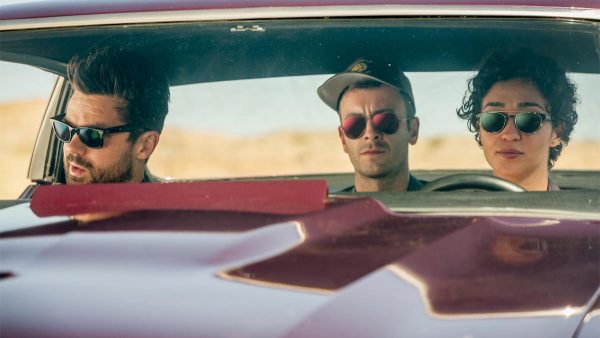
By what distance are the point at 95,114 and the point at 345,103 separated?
812 millimetres

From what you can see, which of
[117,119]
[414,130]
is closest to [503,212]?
[414,130]

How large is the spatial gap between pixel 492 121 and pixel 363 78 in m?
0.39

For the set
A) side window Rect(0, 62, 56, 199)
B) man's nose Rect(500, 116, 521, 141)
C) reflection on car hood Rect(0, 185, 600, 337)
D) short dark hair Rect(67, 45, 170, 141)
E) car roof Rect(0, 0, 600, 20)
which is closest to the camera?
reflection on car hood Rect(0, 185, 600, 337)


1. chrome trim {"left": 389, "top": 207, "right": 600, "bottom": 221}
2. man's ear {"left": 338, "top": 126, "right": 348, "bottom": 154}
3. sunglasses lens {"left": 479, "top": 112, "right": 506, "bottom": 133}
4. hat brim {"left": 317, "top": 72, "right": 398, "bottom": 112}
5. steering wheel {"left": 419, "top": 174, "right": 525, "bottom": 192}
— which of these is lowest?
chrome trim {"left": 389, "top": 207, "right": 600, "bottom": 221}

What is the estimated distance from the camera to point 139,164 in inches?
121

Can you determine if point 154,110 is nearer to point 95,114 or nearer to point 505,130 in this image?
point 95,114

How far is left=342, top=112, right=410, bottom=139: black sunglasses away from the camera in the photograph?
292 centimetres

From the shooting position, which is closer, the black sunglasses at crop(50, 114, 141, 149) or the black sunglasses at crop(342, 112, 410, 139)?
the black sunglasses at crop(342, 112, 410, 139)

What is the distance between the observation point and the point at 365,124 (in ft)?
9.80

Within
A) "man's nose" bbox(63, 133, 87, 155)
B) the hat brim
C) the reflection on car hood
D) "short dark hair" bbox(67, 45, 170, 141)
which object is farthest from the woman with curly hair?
"man's nose" bbox(63, 133, 87, 155)

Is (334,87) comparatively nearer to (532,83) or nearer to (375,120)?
(375,120)

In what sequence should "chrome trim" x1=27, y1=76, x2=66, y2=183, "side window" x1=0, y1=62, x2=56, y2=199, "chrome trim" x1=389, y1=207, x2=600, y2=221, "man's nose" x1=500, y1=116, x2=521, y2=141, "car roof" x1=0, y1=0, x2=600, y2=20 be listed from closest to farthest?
"chrome trim" x1=389, y1=207, x2=600, y2=221 < "car roof" x1=0, y1=0, x2=600, y2=20 < "man's nose" x1=500, y1=116, x2=521, y2=141 < "side window" x1=0, y1=62, x2=56, y2=199 < "chrome trim" x1=27, y1=76, x2=66, y2=183

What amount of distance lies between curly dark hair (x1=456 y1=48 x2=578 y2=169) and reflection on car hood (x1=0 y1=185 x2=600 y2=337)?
55cm

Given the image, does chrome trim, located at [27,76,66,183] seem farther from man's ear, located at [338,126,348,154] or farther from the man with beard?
man's ear, located at [338,126,348,154]
